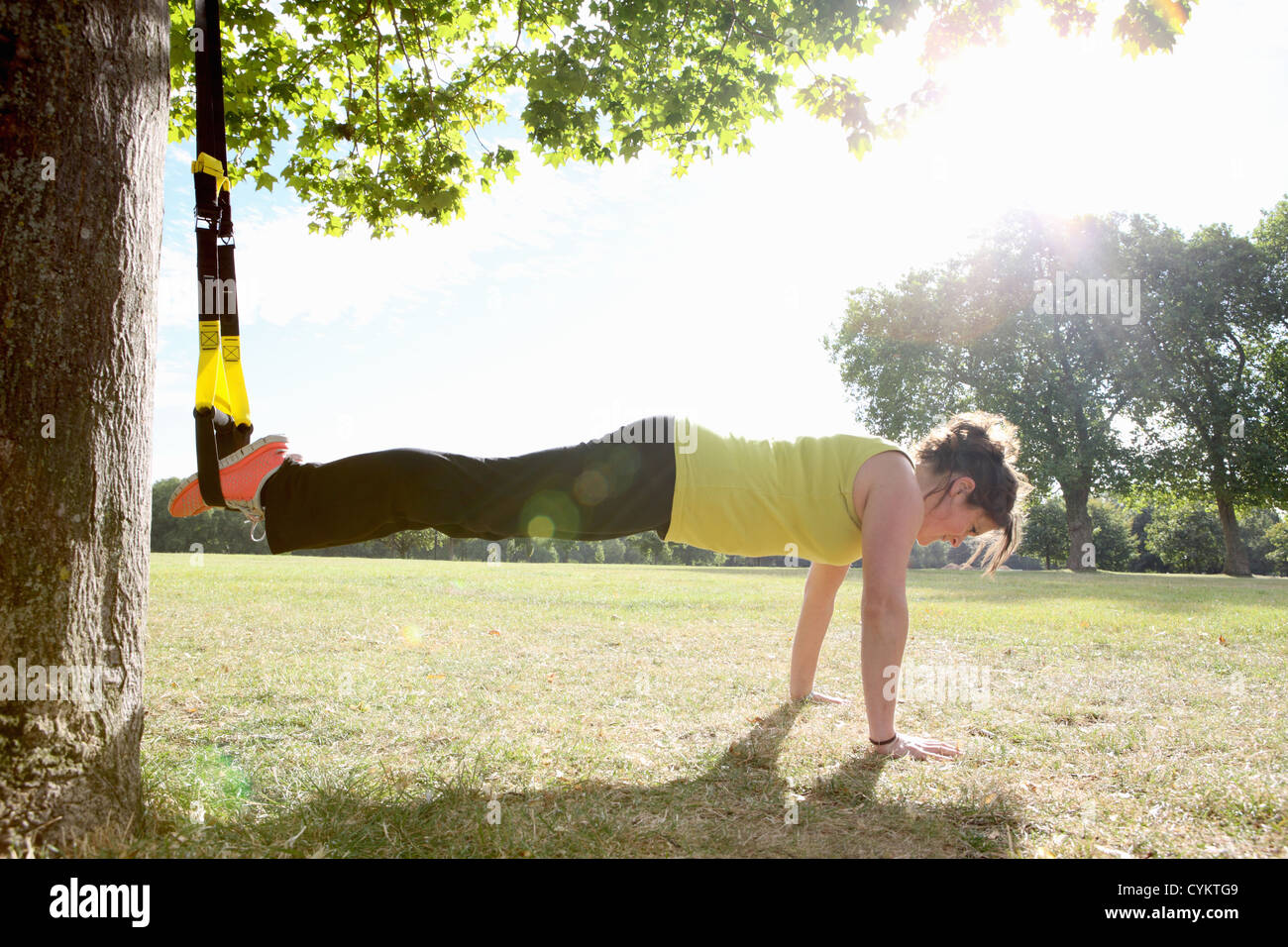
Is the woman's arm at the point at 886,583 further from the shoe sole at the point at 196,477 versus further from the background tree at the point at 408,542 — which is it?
the background tree at the point at 408,542

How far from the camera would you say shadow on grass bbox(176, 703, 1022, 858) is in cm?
261

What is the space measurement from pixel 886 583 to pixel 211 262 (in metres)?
3.36

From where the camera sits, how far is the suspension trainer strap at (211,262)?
10.5ft

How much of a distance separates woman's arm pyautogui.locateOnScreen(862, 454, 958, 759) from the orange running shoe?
2.78m

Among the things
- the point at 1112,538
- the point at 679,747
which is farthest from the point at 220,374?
the point at 1112,538

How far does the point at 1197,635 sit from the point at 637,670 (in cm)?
677

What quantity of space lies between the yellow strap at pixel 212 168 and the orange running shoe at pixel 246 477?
112cm

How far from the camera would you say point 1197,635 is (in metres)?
8.41

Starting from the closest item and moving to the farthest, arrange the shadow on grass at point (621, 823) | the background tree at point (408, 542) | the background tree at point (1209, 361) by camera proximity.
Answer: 1. the shadow on grass at point (621, 823)
2. the background tree at point (1209, 361)
3. the background tree at point (408, 542)

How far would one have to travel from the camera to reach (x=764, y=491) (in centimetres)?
375

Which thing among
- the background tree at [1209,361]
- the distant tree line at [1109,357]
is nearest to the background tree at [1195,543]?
the distant tree line at [1109,357]

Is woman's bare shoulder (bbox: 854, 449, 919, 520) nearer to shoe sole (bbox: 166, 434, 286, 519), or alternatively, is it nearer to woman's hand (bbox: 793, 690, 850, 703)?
woman's hand (bbox: 793, 690, 850, 703)

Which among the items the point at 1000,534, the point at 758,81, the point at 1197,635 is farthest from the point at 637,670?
the point at 1197,635
